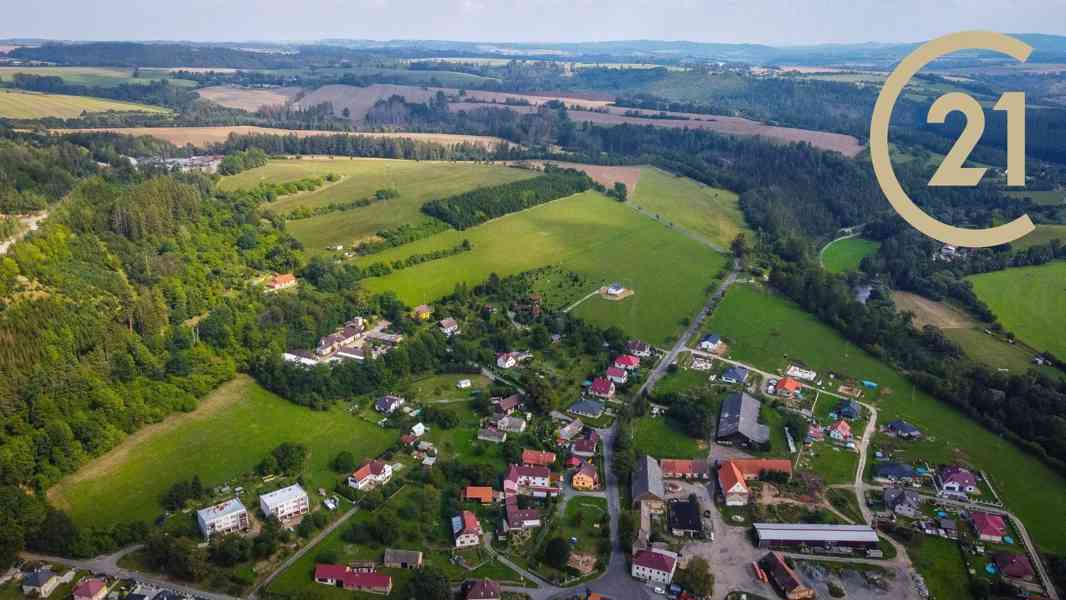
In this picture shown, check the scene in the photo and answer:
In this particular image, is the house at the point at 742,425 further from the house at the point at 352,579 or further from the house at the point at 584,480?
the house at the point at 352,579

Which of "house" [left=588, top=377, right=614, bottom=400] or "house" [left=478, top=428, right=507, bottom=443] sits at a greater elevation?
"house" [left=588, top=377, right=614, bottom=400]

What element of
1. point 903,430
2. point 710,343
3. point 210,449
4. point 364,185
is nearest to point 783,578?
point 903,430

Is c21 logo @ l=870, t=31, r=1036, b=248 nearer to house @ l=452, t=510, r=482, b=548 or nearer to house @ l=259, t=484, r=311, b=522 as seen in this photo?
house @ l=452, t=510, r=482, b=548

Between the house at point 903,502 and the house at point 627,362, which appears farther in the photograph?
the house at point 627,362

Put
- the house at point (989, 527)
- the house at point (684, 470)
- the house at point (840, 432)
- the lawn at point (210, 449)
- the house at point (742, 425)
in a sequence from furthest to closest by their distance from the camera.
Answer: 1. the house at point (840, 432)
2. the house at point (742, 425)
3. the house at point (684, 470)
4. the lawn at point (210, 449)
5. the house at point (989, 527)

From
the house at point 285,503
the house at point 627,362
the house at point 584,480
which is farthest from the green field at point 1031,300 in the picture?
the house at point 285,503

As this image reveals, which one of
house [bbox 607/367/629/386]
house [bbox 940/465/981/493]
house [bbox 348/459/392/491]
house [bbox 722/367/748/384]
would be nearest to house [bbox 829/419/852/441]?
house [bbox 940/465/981/493]

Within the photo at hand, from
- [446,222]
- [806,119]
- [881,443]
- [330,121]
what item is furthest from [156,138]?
[806,119]
